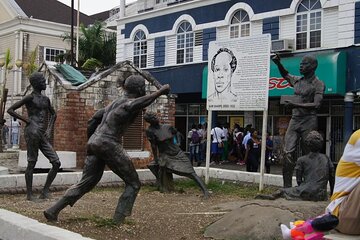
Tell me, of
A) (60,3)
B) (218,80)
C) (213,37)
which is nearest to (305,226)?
(218,80)

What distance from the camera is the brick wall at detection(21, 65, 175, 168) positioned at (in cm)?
1441

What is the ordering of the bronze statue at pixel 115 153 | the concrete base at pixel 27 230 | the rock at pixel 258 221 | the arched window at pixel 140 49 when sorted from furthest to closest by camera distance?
the arched window at pixel 140 49, the bronze statue at pixel 115 153, the rock at pixel 258 221, the concrete base at pixel 27 230

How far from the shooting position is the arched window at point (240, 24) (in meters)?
24.0

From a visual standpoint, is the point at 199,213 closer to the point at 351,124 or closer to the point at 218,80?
the point at 218,80

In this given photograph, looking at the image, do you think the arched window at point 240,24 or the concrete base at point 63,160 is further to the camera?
the arched window at point 240,24

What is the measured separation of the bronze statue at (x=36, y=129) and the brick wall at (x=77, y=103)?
16.0ft

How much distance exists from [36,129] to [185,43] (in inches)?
713

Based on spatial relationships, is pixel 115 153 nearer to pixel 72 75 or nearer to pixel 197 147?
pixel 72 75

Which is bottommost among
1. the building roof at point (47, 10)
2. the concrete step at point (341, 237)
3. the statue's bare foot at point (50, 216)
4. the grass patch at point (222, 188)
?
the grass patch at point (222, 188)

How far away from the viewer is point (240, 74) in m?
11.1

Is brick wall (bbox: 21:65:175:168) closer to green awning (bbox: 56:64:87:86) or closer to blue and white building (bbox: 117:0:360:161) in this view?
green awning (bbox: 56:64:87:86)

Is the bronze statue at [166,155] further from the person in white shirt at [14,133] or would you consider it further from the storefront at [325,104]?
the person in white shirt at [14,133]

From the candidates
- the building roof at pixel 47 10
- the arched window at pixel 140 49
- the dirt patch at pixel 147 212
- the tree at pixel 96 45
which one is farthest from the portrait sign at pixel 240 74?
the building roof at pixel 47 10

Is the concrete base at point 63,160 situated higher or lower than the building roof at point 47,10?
lower
